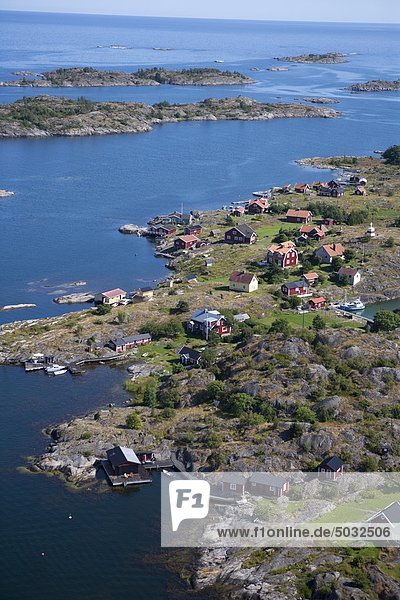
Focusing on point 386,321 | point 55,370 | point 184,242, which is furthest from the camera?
point 184,242

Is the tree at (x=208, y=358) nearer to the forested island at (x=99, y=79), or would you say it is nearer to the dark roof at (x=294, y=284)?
the dark roof at (x=294, y=284)

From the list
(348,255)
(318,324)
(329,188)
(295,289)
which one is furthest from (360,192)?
(318,324)

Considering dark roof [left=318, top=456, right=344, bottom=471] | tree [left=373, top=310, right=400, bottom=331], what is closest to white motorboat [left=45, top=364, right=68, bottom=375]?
dark roof [left=318, top=456, right=344, bottom=471]

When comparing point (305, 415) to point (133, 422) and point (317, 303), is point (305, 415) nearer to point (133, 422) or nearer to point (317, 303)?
point (133, 422)

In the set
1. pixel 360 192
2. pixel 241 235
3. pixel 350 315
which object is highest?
pixel 350 315

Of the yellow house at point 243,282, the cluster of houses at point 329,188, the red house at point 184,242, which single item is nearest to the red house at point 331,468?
the yellow house at point 243,282

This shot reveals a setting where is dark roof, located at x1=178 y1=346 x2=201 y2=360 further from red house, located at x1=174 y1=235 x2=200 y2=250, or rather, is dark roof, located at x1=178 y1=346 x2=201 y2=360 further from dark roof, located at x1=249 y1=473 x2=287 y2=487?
red house, located at x1=174 y1=235 x2=200 y2=250
